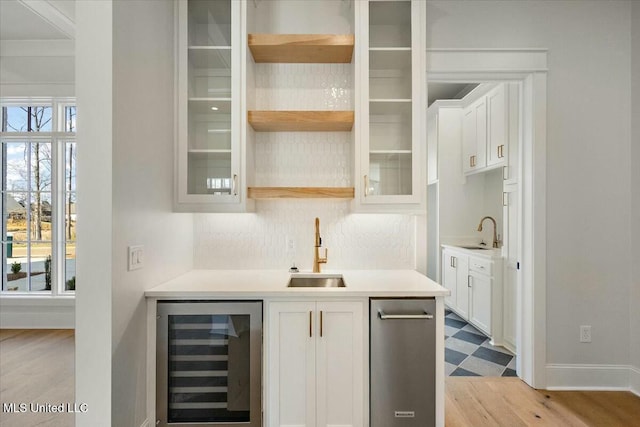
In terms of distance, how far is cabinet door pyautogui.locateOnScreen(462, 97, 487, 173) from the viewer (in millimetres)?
3645

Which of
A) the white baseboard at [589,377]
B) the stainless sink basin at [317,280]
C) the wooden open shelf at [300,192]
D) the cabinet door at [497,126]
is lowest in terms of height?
the white baseboard at [589,377]

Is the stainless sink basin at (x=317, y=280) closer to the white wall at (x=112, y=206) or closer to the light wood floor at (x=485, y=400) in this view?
the white wall at (x=112, y=206)

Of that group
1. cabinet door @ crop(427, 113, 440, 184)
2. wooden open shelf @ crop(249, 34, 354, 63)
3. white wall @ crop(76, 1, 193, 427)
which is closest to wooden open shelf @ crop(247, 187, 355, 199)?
white wall @ crop(76, 1, 193, 427)

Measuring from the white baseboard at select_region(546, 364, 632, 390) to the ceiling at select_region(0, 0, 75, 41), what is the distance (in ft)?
14.9

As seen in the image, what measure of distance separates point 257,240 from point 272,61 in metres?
1.39

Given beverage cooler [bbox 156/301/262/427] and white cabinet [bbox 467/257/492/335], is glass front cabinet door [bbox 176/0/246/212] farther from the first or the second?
white cabinet [bbox 467/257/492/335]

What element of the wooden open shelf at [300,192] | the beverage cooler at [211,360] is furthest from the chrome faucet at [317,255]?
the beverage cooler at [211,360]

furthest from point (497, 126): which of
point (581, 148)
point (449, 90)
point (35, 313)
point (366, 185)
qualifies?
point (35, 313)

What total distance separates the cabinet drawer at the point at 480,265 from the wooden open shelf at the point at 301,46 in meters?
2.45

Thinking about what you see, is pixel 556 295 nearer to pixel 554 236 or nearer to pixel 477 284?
pixel 554 236

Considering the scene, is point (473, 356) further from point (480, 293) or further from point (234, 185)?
point (234, 185)

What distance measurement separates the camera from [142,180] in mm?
1723

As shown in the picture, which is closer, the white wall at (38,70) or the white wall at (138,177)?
the white wall at (138,177)

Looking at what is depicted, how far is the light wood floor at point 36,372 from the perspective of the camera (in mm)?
2068
